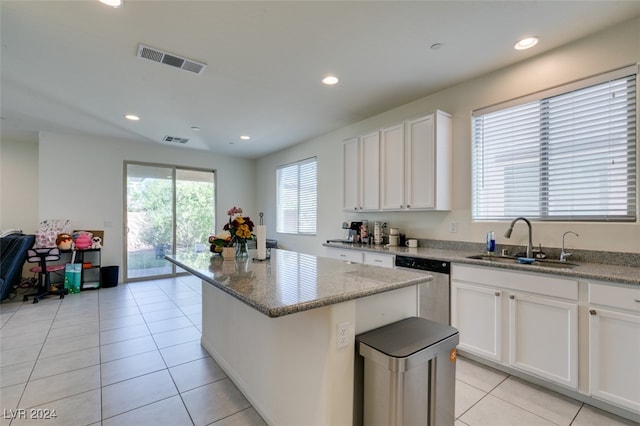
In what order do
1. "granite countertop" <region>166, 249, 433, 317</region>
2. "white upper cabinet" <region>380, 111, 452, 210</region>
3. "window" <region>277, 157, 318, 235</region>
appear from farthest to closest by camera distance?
"window" <region>277, 157, 318, 235</region>, "white upper cabinet" <region>380, 111, 452, 210</region>, "granite countertop" <region>166, 249, 433, 317</region>

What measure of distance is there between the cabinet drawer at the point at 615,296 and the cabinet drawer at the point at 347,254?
216 centimetres

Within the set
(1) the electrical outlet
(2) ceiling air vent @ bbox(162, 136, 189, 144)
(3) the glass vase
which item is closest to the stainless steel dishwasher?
(1) the electrical outlet

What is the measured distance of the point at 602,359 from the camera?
1876 mm

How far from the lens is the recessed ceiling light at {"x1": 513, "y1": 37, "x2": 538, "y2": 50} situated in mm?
2355

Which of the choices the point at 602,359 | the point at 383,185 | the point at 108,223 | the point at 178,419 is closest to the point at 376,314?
the point at 178,419

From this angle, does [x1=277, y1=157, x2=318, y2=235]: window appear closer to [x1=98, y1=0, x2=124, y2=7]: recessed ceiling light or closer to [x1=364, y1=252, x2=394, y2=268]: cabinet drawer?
[x1=364, y1=252, x2=394, y2=268]: cabinet drawer

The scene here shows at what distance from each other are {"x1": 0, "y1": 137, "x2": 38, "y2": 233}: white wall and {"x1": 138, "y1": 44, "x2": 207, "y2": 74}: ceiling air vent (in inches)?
191

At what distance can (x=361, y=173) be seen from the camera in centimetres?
398

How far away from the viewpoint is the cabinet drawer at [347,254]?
3.66 meters

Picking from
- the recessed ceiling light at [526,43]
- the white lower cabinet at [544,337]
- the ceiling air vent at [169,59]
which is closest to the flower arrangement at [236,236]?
the ceiling air vent at [169,59]

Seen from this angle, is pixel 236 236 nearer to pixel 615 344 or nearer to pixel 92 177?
pixel 615 344

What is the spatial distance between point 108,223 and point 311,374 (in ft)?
19.0

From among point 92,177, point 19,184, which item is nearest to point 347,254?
point 92,177

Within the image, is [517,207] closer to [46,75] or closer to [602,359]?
[602,359]
